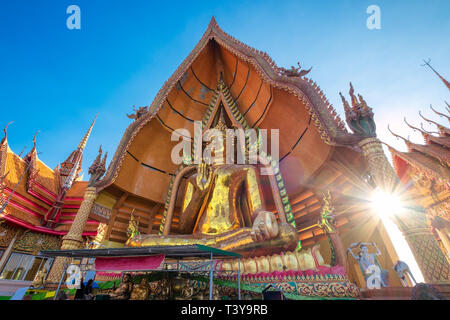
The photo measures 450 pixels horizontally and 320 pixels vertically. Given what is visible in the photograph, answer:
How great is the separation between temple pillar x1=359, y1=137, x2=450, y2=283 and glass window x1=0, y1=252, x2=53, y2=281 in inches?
436

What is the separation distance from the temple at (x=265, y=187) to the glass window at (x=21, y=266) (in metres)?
1.05

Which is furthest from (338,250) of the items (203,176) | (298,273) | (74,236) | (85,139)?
(85,139)

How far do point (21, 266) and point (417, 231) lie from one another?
1142 cm

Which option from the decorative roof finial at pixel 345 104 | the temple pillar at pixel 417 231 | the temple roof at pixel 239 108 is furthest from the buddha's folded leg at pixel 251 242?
the decorative roof finial at pixel 345 104

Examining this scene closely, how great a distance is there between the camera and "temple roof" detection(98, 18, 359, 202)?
14.4 ft

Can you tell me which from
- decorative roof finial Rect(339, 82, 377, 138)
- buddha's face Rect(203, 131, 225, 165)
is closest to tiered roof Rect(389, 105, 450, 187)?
decorative roof finial Rect(339, 82, 377, 138)

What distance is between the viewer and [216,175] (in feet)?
17.0

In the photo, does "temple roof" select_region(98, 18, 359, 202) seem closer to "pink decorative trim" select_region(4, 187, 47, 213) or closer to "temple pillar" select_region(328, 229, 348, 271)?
"temple pillar" select_region(328, 229, 348, 271)

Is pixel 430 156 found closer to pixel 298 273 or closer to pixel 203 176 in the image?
pixel 298 273

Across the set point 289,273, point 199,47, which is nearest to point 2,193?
point 199,47

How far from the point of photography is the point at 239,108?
680 centimetres

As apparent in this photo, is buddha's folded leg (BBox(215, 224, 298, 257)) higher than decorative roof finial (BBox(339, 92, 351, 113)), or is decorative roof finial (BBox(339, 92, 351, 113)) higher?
decorative roof finial (BBox(339, 92, 351, 113))
